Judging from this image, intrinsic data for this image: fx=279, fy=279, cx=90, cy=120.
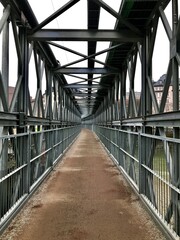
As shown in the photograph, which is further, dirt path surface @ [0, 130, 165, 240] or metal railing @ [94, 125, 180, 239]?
dirt path surface @ [0, 130, 165, 240]

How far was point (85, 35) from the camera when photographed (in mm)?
6980

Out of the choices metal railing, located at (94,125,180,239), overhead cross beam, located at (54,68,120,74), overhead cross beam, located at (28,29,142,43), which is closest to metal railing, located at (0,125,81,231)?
metal railing, located at (94,125,180,239)

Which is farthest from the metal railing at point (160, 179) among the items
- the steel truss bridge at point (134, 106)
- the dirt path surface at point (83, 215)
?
the dirt path surface at point (83, 215)

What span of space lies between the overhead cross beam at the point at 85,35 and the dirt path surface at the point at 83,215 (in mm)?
3766

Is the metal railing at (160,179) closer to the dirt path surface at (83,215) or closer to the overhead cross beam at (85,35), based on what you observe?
the dirt path surface at (83,215)

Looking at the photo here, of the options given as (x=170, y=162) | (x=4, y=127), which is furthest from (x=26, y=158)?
(x=170, y=162)

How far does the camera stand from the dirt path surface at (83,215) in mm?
4117

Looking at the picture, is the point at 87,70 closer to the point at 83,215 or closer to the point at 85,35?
the point at 85,35

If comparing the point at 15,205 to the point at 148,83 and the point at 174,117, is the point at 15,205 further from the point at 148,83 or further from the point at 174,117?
the point at 148,83

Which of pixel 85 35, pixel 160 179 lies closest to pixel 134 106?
pixel 85 35

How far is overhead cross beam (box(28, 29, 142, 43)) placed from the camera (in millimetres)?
6965

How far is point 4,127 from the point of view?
205 inches

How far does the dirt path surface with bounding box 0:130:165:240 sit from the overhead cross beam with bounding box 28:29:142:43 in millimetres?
3766

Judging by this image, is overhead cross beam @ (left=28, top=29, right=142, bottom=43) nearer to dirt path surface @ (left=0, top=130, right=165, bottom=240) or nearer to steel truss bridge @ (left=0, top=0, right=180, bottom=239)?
steel truss bridge @ (left=0, top=0, right=180, bottom=239)
